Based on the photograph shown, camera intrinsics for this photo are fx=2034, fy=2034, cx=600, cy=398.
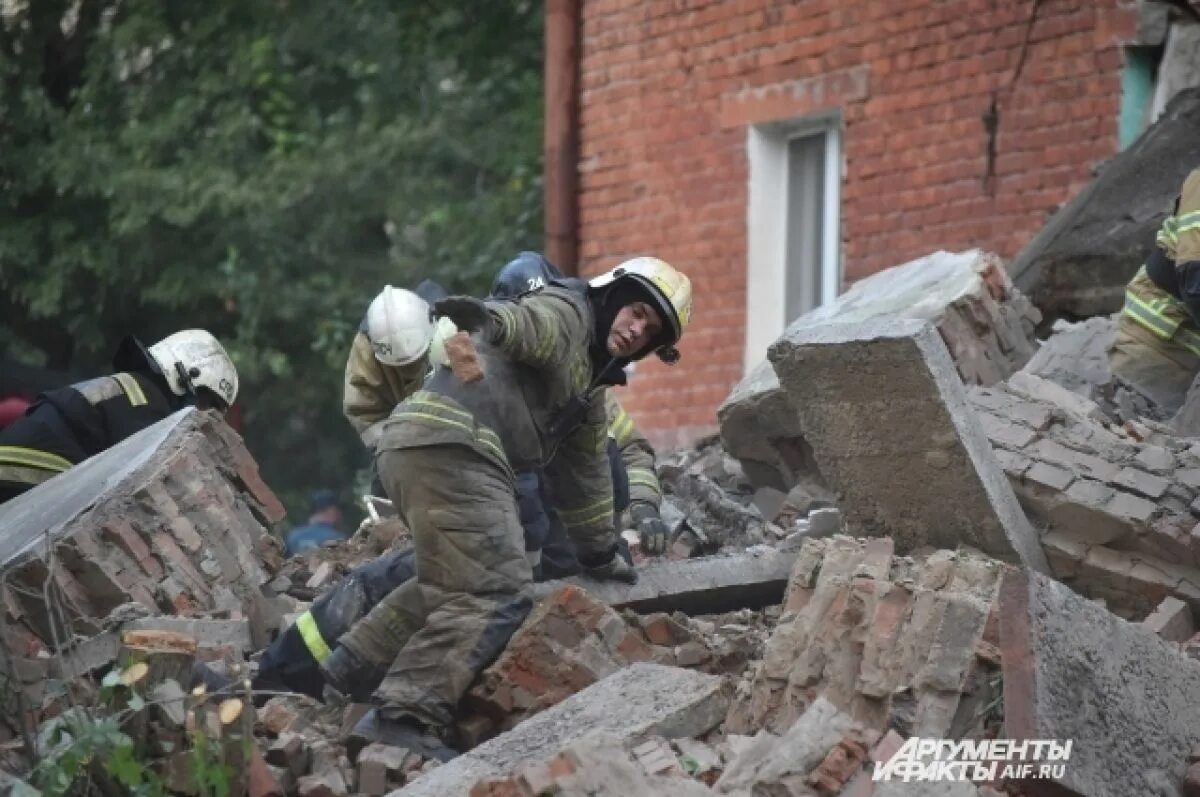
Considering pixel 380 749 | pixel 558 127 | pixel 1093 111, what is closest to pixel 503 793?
pixel 380 749

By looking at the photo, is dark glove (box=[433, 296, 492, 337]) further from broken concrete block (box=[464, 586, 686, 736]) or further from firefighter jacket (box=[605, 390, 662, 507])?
firefighter jacket (box=[605, 390, 662, 507])

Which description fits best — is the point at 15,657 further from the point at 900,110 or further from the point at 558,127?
the point at 558,127

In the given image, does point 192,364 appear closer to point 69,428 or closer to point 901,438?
point 69,428

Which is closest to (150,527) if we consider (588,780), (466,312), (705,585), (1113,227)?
(705,585)

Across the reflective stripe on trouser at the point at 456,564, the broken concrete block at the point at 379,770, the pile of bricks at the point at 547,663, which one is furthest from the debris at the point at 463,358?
the broken concrete block at the point at 379,770

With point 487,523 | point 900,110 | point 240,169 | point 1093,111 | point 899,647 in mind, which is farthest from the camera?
point 240,169

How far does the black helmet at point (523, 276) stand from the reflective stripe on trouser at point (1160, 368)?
2440mm

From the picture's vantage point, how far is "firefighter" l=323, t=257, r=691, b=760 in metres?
6.05

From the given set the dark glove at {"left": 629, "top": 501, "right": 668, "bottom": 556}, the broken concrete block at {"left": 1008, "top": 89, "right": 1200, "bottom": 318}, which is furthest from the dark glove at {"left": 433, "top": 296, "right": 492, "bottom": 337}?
the broken concrete block at {"left": 1008, "top": 89, "right": 1200, "bottom": 318}

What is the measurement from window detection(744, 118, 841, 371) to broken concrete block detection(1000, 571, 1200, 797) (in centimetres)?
696

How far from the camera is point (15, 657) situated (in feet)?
18.8

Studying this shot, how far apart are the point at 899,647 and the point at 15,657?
2.47m

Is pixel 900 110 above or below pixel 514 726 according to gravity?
above

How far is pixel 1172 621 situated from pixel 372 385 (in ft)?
12.3
